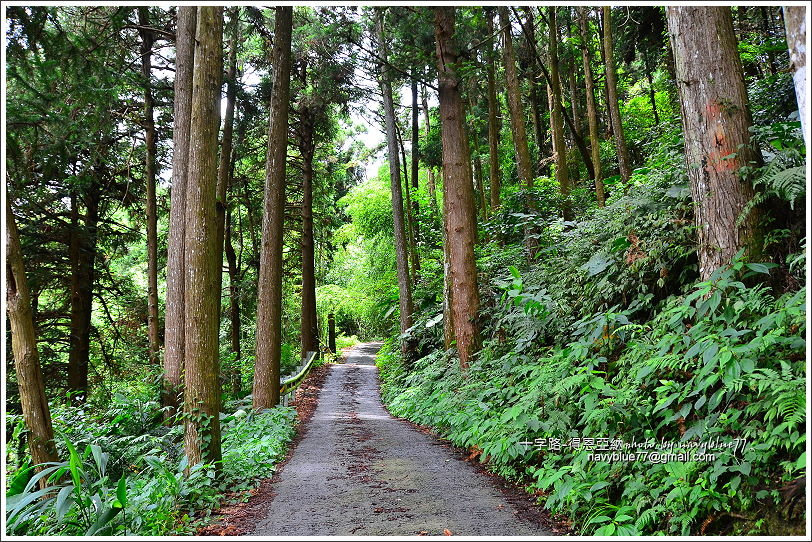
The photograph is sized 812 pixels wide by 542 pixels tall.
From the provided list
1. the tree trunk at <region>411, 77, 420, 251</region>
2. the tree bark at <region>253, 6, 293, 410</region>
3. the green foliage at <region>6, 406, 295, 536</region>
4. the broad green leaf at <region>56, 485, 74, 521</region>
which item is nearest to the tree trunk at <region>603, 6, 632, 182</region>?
the tree bark at <region>253, 6, 293, 410</region>

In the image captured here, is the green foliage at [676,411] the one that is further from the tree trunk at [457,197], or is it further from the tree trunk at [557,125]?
the tree trunk at [557,125]

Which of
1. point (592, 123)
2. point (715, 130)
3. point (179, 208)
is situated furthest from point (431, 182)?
point (715, 130)

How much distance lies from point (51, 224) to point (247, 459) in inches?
408

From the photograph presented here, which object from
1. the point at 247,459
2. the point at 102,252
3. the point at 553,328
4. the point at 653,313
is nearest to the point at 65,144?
the point at 247,459

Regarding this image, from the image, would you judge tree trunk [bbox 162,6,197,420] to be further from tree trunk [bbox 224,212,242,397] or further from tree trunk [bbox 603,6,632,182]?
tree trunk [bbox 603,6,632,182]

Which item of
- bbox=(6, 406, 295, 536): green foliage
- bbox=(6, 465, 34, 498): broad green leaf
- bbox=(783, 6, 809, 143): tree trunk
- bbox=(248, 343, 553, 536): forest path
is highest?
bbox=(783, 6, 809, 143): tree trunk

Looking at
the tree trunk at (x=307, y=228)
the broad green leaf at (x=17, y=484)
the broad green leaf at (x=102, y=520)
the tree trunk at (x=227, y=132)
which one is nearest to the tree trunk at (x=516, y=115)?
the tree trunk at (x=227, y=132)

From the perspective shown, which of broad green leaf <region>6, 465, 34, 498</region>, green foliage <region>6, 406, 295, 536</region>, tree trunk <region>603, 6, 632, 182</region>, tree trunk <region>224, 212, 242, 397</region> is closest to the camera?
green foliage <region>6, 406, 295, 536</region>

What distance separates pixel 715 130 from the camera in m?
5.05

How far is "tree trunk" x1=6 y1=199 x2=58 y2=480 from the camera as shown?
4.89 m

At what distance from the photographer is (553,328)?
725 cm

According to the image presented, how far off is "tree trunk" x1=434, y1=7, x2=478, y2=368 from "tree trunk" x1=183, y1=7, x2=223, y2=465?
4.77m

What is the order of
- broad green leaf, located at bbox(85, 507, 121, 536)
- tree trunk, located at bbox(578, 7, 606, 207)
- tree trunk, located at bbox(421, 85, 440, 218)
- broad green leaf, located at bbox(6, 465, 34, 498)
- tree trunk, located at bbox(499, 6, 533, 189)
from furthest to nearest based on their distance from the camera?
tree trunk, located at bbox(421, 85, 440, 218) → tree trunk, located at bbox(499, 6, 533, 189) → tree trunk, located at bbox(578, 7, 606, 207) → broad green leaf, located at bbox(6, 465, 34, 498) → broad green leaf, located at bbox(85, 507, 121, 536)

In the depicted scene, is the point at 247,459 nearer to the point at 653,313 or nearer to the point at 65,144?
the point at 653,313
